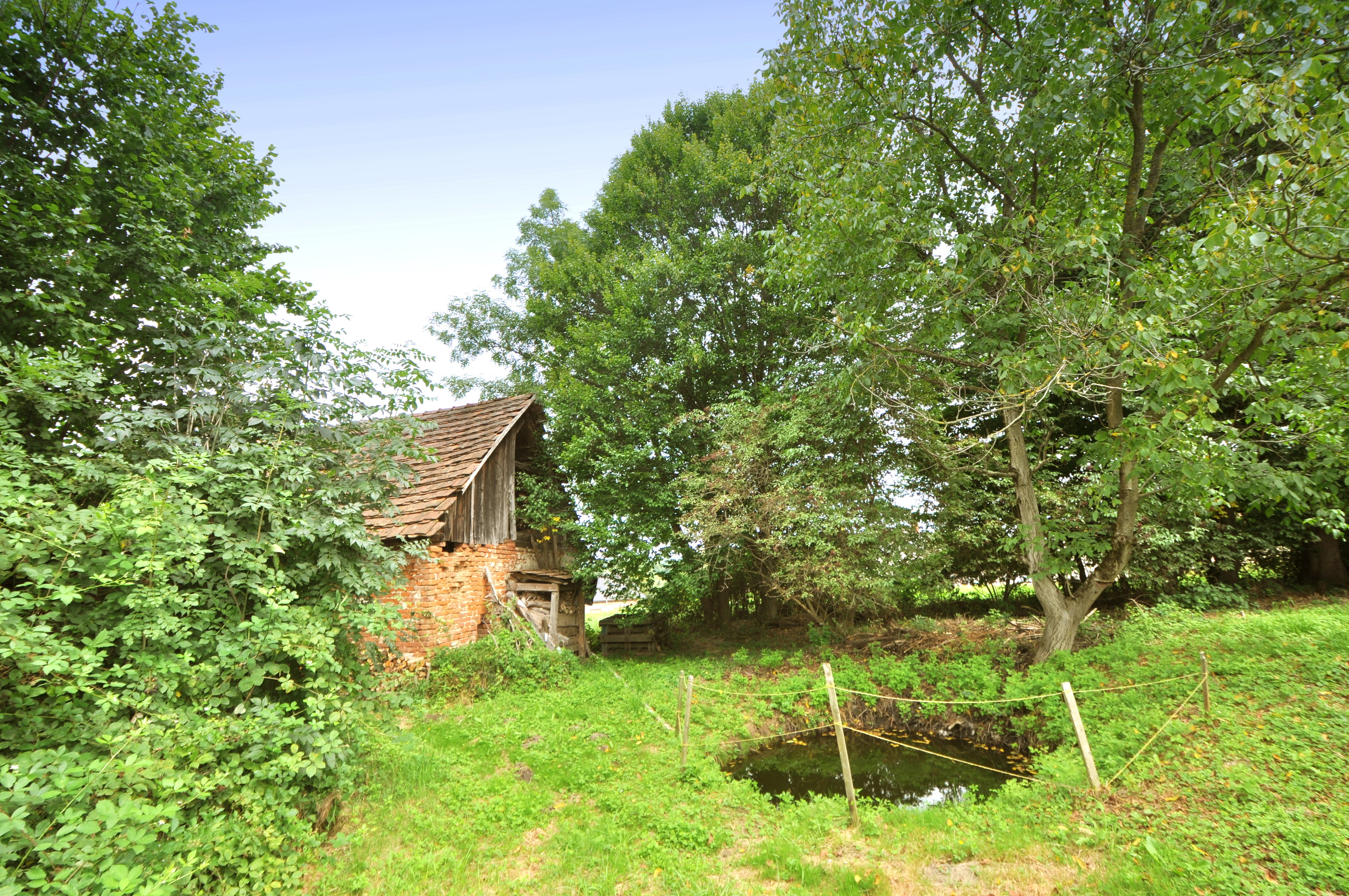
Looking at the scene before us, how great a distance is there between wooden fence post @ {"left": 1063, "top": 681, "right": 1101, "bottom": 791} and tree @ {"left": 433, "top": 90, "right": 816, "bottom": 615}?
7.33 meters

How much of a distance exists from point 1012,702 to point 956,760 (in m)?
1.13

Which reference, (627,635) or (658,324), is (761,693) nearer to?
(627,635)

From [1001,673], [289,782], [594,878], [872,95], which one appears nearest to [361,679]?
[289,782]

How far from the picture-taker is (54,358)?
13.9 feet

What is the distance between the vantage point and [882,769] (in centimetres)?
864

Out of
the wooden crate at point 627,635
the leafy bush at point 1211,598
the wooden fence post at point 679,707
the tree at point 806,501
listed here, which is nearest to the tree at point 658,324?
A: the tree at point 806,501

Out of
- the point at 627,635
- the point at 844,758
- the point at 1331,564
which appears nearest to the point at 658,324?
the point at 627,635

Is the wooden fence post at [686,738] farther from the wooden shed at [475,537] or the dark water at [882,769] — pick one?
the wooden shed at [475,537]

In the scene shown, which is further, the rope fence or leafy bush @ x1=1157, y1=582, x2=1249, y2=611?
leafy bush @ x1=1157, y1=582, x2=1249, y2=611

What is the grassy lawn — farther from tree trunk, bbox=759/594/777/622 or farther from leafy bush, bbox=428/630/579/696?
tree trunk, bbox=759/594/777/622

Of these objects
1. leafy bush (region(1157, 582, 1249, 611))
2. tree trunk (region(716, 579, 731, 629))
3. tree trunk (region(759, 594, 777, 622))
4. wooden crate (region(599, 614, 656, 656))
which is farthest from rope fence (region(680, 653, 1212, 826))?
tree trunk (region(716, 579, 731, 629))

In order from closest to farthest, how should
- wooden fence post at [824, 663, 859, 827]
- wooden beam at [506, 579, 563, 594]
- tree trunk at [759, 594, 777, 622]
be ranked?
wooden fence post at [824, 663, 859, 827] → wooden beam at [506, 579, 563, 594] → tree trunk at [759, 594, 777, 622]

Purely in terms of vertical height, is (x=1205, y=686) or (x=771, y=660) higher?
(x=1205, y=686)

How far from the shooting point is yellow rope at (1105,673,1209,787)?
6008mm
